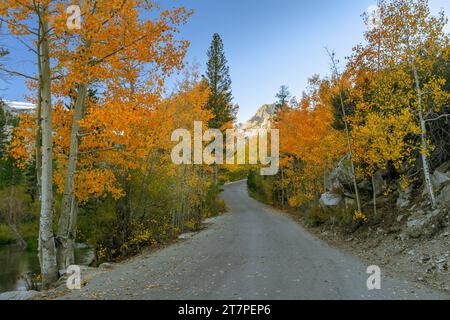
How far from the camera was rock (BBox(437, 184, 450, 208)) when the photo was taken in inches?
359

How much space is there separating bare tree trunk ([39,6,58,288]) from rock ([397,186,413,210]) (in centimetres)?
1138

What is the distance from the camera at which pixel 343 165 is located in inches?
611

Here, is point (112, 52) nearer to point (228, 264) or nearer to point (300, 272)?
point (228, 264)

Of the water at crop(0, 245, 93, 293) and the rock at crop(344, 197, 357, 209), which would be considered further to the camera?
the water at crop(0, 245, 93, 293)

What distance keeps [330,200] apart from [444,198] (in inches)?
281

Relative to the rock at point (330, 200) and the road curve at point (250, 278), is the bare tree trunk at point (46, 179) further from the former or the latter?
the rock at point (330, 200)

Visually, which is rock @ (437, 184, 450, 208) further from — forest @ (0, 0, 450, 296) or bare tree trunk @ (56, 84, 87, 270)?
bare tree trunk @ (56, 84, 87, 270)

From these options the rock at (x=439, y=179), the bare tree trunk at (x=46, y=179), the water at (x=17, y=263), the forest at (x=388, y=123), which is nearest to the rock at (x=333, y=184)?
the forest at (x=388, y=123)

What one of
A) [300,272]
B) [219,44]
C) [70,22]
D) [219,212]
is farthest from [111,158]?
[219,44]

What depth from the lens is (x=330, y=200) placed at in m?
16.4

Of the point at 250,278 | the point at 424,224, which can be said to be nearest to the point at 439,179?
the point at 424,224

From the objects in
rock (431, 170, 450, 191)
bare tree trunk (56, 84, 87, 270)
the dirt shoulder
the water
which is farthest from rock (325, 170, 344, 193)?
the water

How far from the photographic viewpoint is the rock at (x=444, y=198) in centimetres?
913

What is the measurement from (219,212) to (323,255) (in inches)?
744
